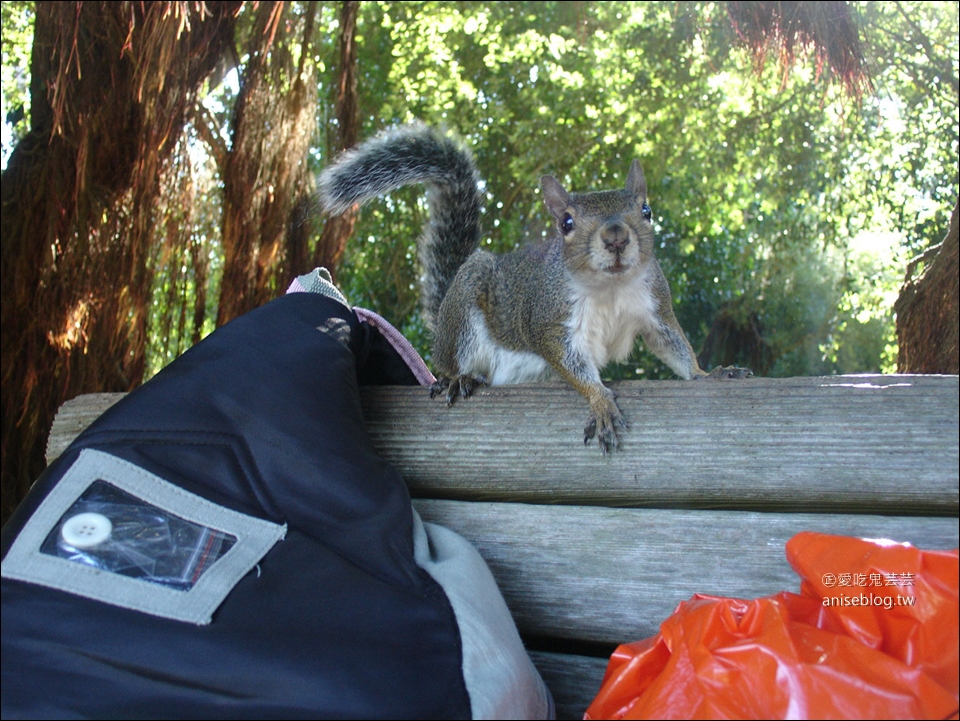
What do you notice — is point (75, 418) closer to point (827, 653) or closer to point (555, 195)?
point (555, 195)

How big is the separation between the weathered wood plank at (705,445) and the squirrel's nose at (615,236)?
30 cm

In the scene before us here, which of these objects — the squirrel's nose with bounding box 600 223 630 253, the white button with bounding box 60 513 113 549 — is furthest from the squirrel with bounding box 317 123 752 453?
the white button with bounding box 60 513 113 549

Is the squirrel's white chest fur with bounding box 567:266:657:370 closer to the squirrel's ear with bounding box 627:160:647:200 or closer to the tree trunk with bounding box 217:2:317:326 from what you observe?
the squirrel's ear with bounding box 627:160:647:200

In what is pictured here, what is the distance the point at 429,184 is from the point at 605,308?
60cm

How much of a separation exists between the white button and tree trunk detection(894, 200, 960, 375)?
2402 mm

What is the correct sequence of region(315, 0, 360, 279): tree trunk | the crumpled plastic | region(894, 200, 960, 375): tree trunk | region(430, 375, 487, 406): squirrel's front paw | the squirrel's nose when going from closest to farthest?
the crumpled plastic
region(430, 375, 487, 406): squirrel's front paw
the squirrel's nose
region(894, 200, 960, 375): tree trunk
region(315, 0, 360, 279): tree trunk

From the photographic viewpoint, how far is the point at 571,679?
3.35 ft

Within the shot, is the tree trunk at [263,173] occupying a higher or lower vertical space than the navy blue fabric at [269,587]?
higher

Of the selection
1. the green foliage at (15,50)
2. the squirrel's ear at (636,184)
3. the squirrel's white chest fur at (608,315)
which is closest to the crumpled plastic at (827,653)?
the squirrel's white chest fur at (608,315)

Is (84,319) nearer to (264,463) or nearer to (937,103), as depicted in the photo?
(264,463)

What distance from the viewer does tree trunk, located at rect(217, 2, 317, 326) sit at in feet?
8.74

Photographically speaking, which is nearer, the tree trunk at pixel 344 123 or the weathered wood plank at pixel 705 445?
the weathered wood plank at pixel 705 445

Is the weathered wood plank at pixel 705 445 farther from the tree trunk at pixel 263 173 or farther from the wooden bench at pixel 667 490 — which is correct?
the tree trunk at pixel 263 173

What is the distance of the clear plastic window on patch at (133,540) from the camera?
2.64 feet
